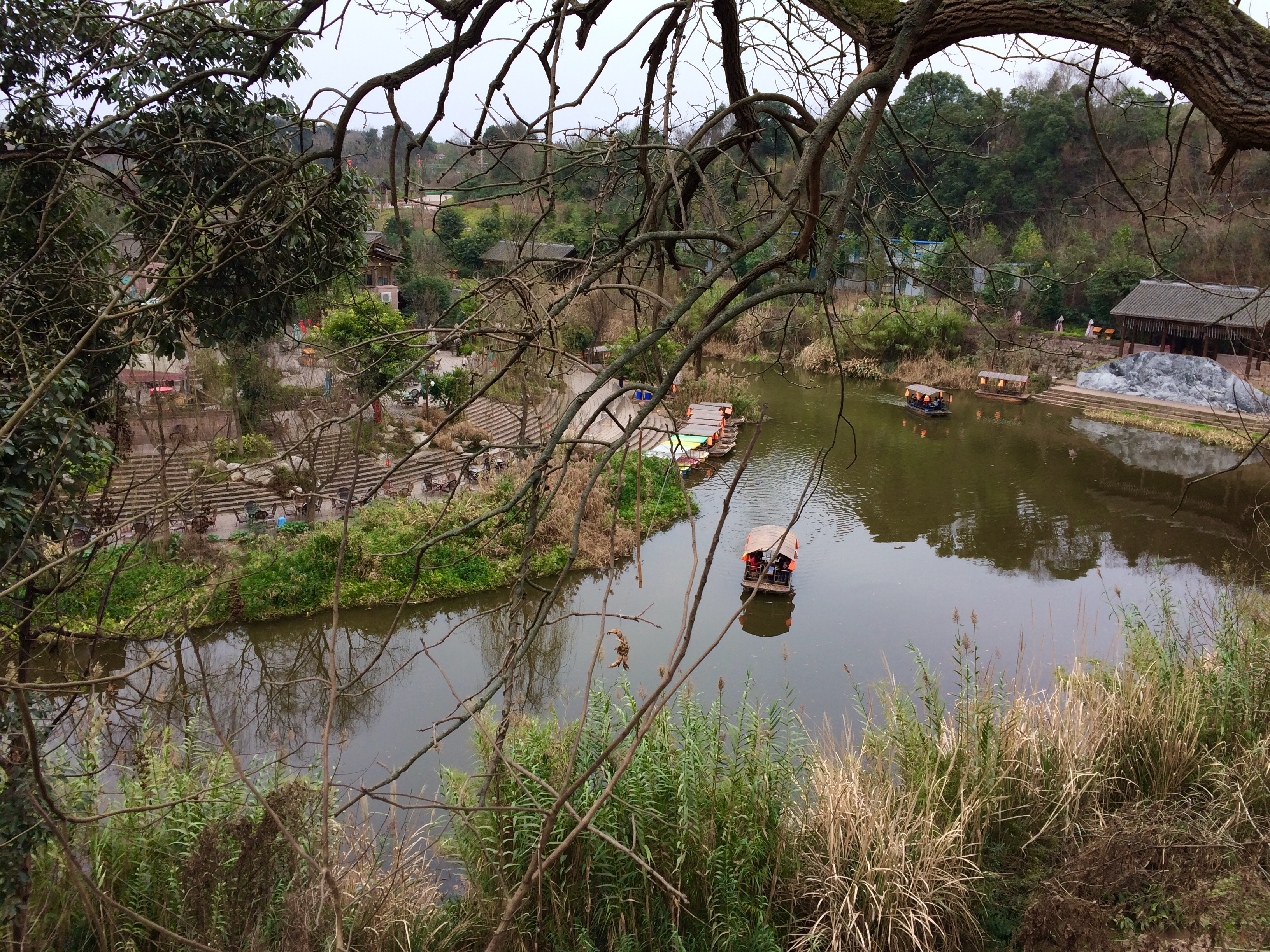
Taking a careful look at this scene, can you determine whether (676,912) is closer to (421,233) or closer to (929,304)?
(421,233)

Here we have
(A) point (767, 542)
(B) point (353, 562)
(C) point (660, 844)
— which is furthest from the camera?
(A) point (767, 542)

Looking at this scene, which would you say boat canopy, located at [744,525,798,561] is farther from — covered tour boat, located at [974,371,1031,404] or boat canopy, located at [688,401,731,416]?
covered tour boat, located at [974,371,1031,404]

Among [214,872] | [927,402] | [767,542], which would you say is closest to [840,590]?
[767,542]

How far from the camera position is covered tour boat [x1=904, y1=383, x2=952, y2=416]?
13.9 metres

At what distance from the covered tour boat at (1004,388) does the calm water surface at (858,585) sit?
2.06 meters

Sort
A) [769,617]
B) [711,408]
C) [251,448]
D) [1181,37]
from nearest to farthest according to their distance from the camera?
[1181,37] → [769,617] → [251,448] → [711,408]

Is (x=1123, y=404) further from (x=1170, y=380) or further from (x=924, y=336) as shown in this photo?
(x=924, y=336)

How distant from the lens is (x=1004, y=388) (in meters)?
15.9

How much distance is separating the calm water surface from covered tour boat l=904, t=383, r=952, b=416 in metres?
0.47

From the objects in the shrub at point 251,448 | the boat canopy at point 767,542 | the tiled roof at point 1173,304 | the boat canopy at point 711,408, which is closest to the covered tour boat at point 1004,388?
the tiled roof at point 1173,304

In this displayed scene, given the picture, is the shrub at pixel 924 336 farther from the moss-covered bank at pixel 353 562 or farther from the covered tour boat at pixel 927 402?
the moss-covered bank at pixel 353 562

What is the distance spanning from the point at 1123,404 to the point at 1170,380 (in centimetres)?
98

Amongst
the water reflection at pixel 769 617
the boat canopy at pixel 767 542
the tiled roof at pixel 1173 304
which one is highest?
the tiled roof at pixel 1173 304

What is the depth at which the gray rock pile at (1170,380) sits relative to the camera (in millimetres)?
14242
